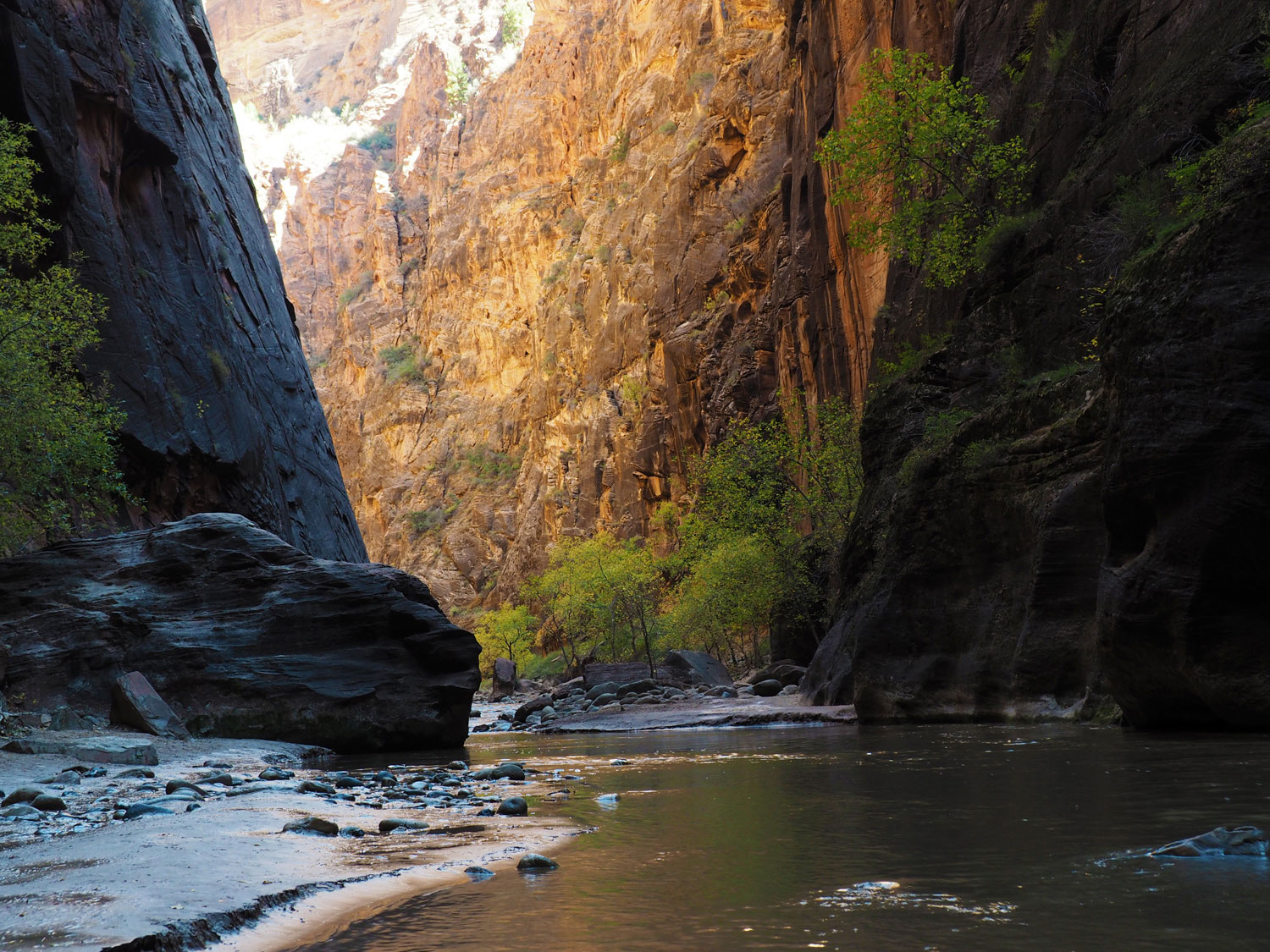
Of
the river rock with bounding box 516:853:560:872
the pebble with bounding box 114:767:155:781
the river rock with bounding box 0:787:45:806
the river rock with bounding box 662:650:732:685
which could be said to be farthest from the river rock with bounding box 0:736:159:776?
the river rock with bounding box 662:650:732:685

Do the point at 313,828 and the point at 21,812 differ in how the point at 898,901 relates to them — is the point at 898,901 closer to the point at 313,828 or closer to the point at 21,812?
the point at 313,828

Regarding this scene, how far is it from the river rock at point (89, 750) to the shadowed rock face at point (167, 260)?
11657 mm

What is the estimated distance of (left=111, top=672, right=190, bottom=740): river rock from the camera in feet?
40.4

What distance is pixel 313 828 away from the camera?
5.61 m

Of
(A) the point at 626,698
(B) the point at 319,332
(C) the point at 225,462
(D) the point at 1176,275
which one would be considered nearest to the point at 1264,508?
(D) the point at 1176,275

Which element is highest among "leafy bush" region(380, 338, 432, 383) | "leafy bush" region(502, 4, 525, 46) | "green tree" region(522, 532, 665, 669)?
"leafy bush" region(502, 4, 525, 46)

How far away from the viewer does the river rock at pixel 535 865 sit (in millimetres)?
4406

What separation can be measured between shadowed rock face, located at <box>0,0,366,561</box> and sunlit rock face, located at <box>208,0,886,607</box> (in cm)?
2091

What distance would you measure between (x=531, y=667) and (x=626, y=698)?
4522cm

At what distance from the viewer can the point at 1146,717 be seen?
9516 millimetres

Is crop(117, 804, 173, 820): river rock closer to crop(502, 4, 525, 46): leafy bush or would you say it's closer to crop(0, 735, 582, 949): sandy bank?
crop(0, 735, 582, 949): sandy bank

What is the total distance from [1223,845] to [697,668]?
97.2 feet

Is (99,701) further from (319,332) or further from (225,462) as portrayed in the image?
(319,332)

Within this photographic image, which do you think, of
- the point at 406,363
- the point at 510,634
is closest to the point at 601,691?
the point at 510,634
